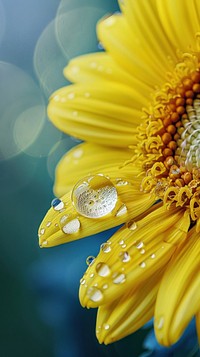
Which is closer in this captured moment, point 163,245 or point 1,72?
point 163,245

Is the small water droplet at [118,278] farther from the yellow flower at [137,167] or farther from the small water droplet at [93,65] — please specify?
the small water droplet at [93,65]

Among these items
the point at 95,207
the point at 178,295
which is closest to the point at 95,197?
the point at 95,207

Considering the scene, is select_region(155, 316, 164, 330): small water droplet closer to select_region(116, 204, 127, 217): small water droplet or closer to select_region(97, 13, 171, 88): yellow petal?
select_region(116, 204, 127, 217): small water droplet

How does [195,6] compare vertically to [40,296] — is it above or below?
above

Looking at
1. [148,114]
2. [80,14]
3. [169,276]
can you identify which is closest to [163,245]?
[169,276]

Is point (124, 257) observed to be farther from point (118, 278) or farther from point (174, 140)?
point (174, 140)

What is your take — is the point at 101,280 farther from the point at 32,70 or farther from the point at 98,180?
the point at 32,70
